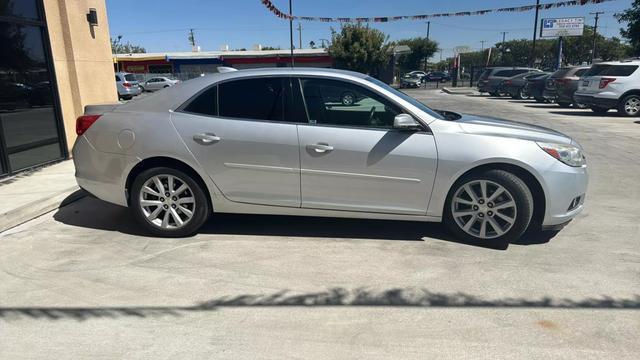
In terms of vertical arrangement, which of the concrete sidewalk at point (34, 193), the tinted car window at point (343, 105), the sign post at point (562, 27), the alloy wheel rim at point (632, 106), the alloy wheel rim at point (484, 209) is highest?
the sign post at point (562, 27)

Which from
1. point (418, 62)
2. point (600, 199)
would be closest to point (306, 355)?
point (600, 199)

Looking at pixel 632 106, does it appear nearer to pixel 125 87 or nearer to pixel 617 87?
pixel 617 87

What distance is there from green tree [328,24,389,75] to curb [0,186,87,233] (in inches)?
1530

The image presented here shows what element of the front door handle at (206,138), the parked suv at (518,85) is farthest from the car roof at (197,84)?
the parked suv at (518,85)

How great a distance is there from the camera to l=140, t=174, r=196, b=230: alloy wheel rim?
4.44 metres

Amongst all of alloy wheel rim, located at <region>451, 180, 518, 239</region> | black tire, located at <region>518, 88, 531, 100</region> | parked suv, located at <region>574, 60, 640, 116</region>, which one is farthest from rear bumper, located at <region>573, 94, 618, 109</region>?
alloy wheel rim, located at <region>451, 180, 518, 239</region>

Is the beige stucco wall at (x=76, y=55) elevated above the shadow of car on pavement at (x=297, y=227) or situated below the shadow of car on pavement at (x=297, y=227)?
above

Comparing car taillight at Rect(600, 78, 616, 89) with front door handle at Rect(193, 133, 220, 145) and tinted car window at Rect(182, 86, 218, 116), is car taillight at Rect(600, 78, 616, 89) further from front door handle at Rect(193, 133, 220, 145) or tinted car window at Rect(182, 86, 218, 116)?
front door handle at Rect(193, 133, 220, 145)

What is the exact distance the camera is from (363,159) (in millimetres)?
4148

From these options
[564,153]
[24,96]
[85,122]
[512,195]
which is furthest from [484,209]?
[24,96]

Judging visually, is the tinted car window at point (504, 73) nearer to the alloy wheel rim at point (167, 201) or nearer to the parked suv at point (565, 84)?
the parked suv at point (565, 84)

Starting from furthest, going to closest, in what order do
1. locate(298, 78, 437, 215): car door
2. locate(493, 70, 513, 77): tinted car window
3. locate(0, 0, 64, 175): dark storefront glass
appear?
locate(493, 70, 513, 77): tinted car window
locate(0, 0, 64, 175): dark storefront glass
locate(298, 78, 437, 215): car door

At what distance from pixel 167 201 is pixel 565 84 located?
705 inches

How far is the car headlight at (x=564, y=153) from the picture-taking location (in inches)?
163
